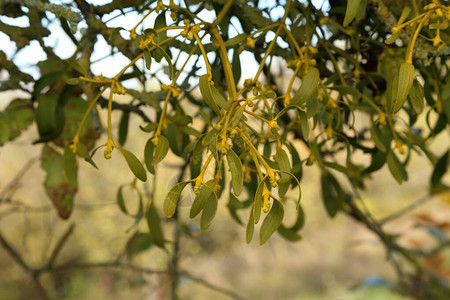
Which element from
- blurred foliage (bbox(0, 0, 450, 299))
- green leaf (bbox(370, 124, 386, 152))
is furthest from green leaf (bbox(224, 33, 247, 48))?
green leaf (bbox(370, 124, 386, 152))

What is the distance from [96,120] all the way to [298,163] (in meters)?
0.16

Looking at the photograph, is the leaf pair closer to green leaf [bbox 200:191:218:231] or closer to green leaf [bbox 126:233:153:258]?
green leaf [bbox 200:191:218:231]

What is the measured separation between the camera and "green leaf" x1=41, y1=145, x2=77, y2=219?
0.43 m

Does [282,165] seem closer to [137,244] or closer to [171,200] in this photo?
[171,200]

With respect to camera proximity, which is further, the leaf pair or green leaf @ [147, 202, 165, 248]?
green leaf @ [147, 202, 165, 248]

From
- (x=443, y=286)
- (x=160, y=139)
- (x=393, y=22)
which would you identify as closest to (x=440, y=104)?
(x=393, y=22)

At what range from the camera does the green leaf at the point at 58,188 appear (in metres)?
0.43

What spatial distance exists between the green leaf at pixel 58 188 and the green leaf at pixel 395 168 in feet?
0.81

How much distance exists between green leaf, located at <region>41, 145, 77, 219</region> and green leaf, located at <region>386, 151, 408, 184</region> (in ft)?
0.81

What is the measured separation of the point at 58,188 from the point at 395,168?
0.26 meters

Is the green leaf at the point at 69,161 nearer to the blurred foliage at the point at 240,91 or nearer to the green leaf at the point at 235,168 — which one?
the blurred foliage at the point at 240,91

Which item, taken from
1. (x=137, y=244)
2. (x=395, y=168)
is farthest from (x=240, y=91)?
(x=137, y=244)

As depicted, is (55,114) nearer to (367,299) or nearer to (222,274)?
(367,299)

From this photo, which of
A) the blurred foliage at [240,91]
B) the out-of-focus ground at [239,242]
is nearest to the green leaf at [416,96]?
the blurred foliage at [240,91]
